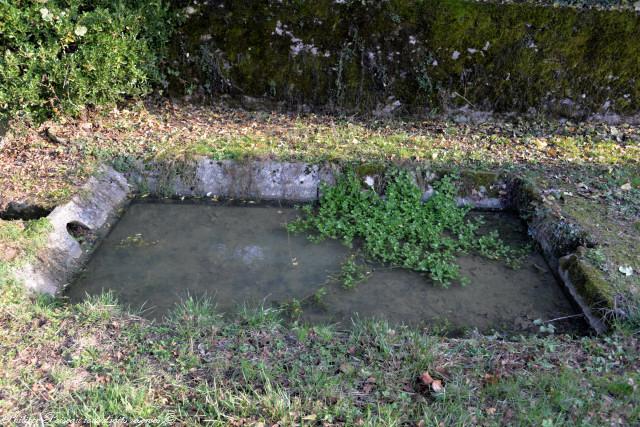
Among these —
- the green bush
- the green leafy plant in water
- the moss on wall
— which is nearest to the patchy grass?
the green leafy plant in water

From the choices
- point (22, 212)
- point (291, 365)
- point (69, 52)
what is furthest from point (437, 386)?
point (69, 52)

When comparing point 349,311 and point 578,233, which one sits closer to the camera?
point 349,311

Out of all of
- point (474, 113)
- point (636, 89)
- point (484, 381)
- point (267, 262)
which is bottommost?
point (267, 262)

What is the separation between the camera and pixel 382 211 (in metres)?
4.94

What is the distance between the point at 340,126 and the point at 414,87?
109 cm

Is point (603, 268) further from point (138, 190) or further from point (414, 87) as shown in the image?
point (138, 190)

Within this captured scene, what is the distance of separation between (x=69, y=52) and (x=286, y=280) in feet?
11.8

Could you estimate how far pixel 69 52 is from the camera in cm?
561

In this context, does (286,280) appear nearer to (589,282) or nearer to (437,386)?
(437,386)

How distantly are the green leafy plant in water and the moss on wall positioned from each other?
1.73m

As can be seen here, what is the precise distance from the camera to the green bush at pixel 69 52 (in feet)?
17.0

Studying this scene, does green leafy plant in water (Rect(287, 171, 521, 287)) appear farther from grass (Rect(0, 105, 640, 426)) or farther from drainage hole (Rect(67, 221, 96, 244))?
drainage hole (Rect(67, 221, 96, 244))

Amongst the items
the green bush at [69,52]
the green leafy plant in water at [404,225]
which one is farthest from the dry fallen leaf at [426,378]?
the green bush at [69,52]

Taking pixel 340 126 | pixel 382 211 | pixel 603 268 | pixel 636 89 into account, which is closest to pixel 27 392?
pixel 382 211
